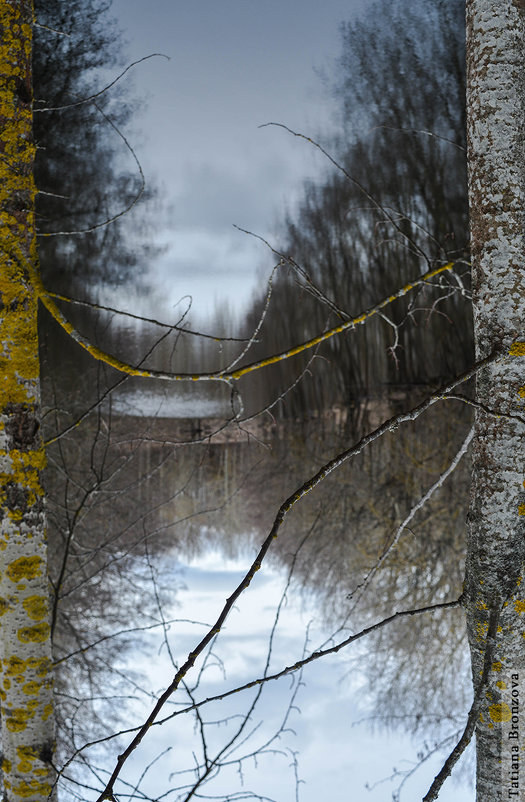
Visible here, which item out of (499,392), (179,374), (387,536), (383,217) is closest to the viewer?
(499,392)

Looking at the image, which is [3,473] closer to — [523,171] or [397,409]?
[523,171]

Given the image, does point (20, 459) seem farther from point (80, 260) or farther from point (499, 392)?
point (80, 260)

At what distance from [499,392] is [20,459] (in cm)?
84

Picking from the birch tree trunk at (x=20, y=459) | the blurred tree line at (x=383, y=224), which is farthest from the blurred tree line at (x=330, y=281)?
the birch tree trunk at (x=20, y=459)

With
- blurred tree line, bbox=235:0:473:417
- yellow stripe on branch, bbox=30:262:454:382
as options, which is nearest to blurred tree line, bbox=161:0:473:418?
blurred tree line, bbox=235:0:473:417

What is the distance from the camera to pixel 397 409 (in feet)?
15.5

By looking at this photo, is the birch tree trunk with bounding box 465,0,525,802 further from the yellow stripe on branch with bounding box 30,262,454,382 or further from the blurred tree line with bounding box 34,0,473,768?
the blurred tree line with bounding box 34,0,473,768

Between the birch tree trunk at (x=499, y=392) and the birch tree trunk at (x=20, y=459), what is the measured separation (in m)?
0.78

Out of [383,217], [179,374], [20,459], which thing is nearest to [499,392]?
[179,374]

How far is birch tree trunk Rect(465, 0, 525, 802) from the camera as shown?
928 millimetres

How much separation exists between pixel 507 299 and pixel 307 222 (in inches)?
161

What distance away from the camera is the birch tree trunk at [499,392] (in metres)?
0.93

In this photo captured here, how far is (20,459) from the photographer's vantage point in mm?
1236

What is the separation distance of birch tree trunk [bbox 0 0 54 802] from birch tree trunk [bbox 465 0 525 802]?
0.78m
